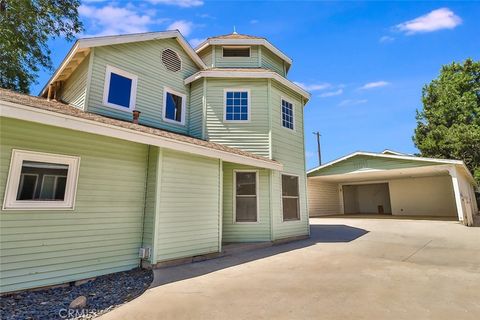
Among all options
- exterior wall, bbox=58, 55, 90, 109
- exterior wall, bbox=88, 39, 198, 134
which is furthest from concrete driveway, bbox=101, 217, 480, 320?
exterior wall, bbox=58, 55, 90, 109

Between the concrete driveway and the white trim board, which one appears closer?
the concrete driveway

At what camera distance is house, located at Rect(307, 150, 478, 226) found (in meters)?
13.0

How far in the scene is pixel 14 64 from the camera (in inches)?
440

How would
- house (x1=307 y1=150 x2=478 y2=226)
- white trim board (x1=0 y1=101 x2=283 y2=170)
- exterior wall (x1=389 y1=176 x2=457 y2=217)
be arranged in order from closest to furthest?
white trim board (x1=0 y1=101 x2=283 y2=170)
house (x1=307 y1=150 x2=478 y2=226)
exterior wall (x1=389 y1=176 x2=457 y2=217)

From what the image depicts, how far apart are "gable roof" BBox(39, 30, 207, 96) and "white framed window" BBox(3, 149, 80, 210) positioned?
403cm

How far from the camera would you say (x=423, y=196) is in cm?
1805

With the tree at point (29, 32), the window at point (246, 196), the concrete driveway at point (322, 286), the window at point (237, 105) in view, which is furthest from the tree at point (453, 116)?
the tree at point (29, 32)

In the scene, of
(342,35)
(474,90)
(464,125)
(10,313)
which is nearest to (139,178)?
(10,313)

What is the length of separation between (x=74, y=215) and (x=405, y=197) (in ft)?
69.7

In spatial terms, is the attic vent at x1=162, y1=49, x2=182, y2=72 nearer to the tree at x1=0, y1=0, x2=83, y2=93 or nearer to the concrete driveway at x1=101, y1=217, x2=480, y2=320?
the tree at x1=0, y1=0, x2=83, y2=93

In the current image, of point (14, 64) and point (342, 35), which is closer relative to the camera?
point (342, 35)

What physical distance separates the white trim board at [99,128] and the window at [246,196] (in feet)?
4.61

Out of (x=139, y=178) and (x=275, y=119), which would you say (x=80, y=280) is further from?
(x=275, y=119)

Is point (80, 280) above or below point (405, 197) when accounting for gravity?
below
